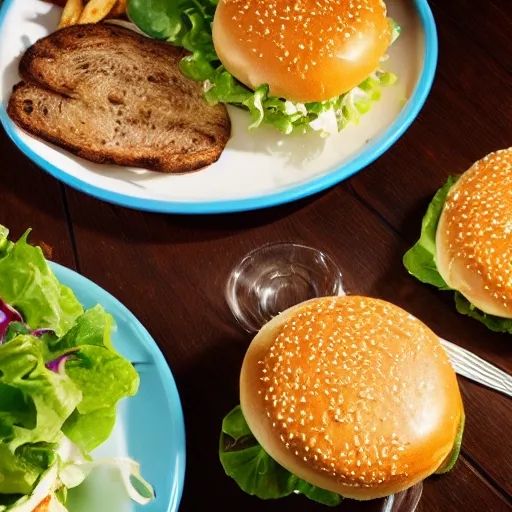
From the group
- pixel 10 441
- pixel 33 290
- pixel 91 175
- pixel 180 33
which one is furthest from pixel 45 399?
pixel 180 33

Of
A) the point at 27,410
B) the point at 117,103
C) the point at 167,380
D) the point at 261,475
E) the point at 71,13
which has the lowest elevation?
the point at 261,475

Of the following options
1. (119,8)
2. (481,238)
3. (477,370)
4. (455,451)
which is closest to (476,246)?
(481,238)

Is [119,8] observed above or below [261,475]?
above

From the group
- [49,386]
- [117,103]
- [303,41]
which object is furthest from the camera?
[117,103]

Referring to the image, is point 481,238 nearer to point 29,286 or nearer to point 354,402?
point 354,402

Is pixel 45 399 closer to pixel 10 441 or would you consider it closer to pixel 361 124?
pixel 10 441

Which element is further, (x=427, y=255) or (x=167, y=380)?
(x=427, y=255)

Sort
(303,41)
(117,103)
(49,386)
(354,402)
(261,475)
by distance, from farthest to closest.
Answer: (117,103) → (303,41) → (261,475) → (354,402) → (49,386)
